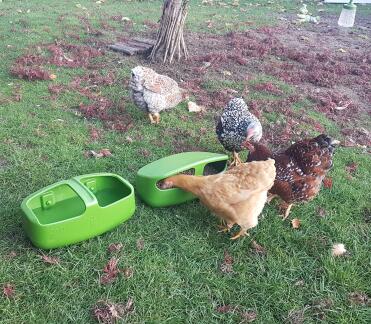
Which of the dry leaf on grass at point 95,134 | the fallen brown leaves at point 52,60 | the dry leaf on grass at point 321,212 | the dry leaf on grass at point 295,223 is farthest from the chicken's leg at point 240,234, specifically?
the fallen brown leaves at point 52,60

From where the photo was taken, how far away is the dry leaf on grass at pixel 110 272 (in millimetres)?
2820

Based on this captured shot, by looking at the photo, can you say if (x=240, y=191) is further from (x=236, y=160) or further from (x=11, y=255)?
(x=11, y=255)

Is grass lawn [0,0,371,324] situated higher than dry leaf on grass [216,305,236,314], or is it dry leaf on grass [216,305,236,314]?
grass lawn [0,0,371,324]

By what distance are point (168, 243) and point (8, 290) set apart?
1247 millimetres

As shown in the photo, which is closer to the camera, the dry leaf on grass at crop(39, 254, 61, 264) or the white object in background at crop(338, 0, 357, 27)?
the dry leaf on grass at crop(39, 254, 61, 264)

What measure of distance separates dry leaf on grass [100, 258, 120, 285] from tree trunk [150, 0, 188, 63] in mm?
4679

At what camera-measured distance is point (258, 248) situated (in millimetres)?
3242

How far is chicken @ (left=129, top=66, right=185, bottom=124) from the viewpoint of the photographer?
470 cm

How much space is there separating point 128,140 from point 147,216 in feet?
4.58

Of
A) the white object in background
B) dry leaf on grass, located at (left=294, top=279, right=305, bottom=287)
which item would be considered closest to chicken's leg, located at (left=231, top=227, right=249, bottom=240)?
dry leaf on grass, located at (left=294, top=279, right=305, bottom=287)

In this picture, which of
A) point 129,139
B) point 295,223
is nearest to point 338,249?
point 295,223

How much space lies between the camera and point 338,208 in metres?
3.78

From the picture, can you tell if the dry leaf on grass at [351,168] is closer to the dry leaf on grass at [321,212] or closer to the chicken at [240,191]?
the dry leaf on grass at [321,212]

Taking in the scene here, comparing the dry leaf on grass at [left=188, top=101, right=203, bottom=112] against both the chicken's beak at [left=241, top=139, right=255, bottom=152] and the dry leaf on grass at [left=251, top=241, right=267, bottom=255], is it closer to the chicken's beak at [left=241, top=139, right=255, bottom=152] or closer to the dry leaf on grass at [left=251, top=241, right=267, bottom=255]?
the chicken's beak at [left=241, top=139, right=255, bottom=152]
